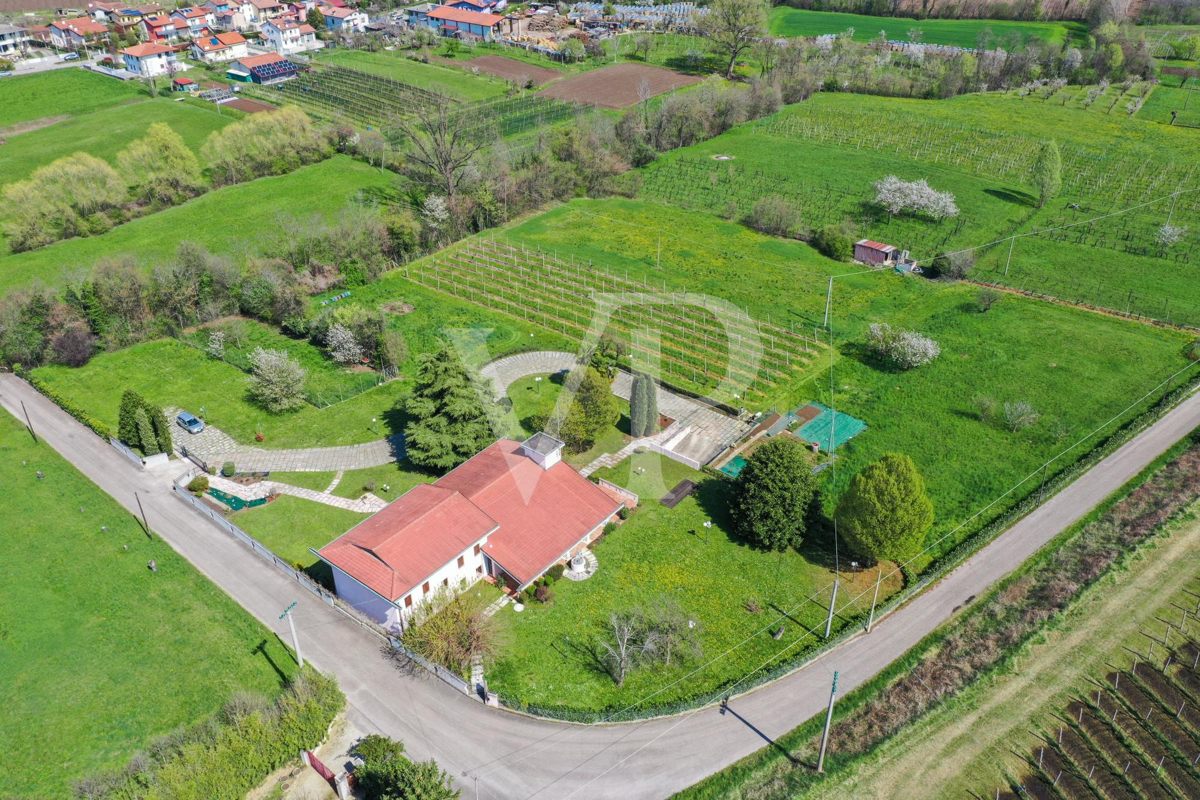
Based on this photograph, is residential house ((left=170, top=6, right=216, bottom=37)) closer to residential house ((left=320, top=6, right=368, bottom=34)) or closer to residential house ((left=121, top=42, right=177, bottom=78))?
residential house ((left=121, top=42, right=177, bottom=78))

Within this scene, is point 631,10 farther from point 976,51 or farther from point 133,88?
point 133,88

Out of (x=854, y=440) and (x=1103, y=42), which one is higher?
(x=1103, y=42)

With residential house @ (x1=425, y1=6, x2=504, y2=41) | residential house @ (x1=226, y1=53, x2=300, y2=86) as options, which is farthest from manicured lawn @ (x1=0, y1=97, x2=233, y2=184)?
residential house @ (x1=425, y1=6, x2=504, y2=41)

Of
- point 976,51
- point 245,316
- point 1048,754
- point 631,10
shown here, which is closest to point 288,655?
point 1048,754

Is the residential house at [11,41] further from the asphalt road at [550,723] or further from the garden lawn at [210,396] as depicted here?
the asphalt road at [550,723]

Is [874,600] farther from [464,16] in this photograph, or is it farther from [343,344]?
[464,16]

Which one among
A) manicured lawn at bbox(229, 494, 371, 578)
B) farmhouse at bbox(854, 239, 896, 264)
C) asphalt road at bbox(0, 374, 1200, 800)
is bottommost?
asphalt road at bbox(0, 374, 1200, 800)

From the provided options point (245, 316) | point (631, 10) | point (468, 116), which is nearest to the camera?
point (245, 316)
